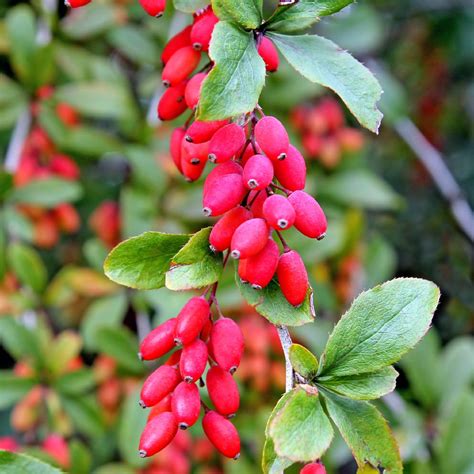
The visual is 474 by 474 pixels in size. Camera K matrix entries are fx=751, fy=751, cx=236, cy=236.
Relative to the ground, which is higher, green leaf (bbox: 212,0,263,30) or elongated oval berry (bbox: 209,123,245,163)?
green leaf (bbox: 212,0,263,30)

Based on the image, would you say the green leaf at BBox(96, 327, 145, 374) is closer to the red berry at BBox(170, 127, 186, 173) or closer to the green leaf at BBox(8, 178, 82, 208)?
the green leaf at BBox(8, 178, 82, 208)

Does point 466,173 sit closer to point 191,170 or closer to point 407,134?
point 407,134

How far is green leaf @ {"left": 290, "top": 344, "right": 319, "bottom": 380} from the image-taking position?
0.72 meters

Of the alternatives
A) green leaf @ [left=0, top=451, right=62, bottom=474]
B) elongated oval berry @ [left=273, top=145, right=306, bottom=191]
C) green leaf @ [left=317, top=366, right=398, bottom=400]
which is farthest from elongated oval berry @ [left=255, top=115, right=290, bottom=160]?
green leaf @ [left=0, top=451, right=62, bottom=474]

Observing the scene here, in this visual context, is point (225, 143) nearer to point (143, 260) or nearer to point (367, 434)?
point (143, 260)

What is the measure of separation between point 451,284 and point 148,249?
210cm

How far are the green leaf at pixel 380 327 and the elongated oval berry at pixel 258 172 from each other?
0.17 metres

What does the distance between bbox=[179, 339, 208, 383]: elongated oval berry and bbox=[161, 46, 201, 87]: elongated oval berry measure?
282mm

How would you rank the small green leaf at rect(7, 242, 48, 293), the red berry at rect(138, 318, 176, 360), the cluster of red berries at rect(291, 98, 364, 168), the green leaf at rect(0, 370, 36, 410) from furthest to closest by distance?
1. the cluster of red berries at rect(291, 98, 364, 168)
2. the small green leaf at rect(7, 242, 48, 293)
3. the green leaf at rect(0, 370, 36, 410)
4. the red berry at rect(138, 318, 176, 360)

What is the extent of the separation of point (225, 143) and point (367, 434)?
0.32 metres

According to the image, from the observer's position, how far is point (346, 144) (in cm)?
210

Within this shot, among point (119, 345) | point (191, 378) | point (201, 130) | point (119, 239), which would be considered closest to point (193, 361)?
point (191, 378)

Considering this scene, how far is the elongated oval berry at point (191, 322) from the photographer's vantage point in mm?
718

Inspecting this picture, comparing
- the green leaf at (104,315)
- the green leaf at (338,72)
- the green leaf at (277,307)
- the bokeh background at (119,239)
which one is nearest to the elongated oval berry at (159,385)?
the green leaf at (277,307)
